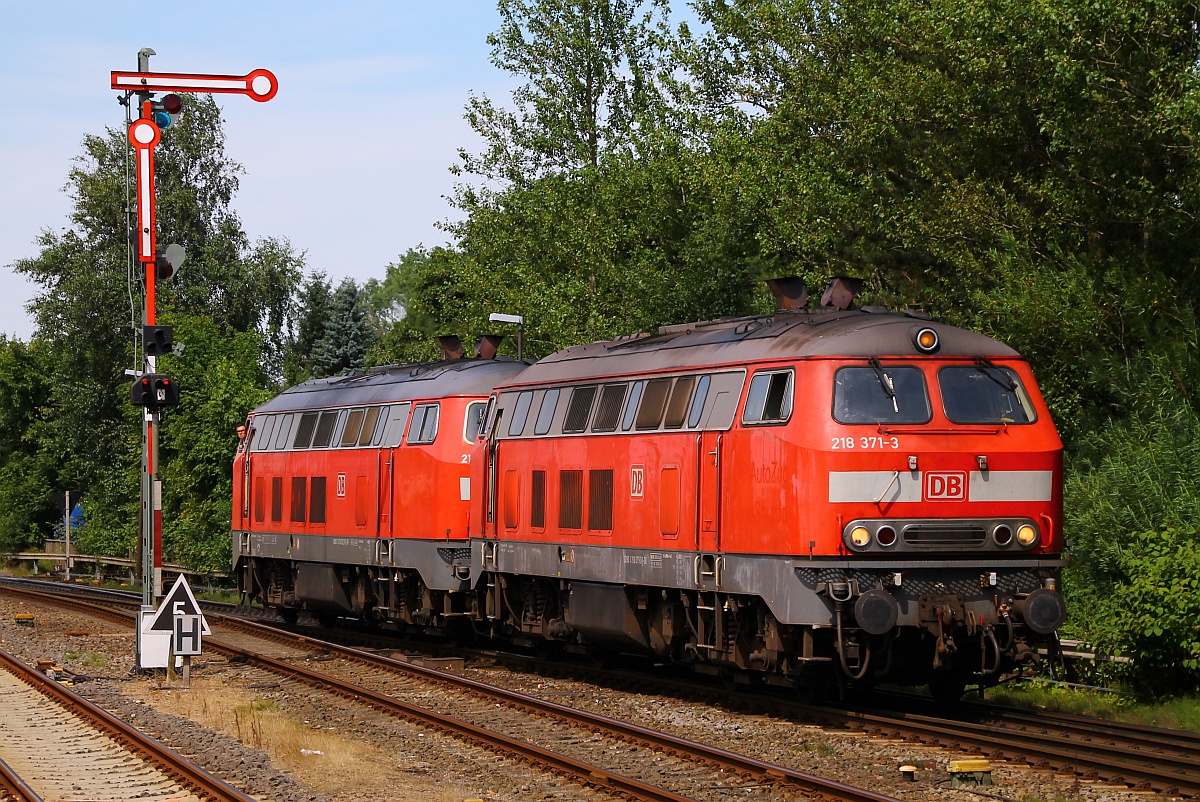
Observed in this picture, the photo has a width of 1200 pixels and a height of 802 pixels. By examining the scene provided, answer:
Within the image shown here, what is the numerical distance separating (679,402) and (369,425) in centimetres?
966

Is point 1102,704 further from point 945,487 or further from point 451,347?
point 451,347

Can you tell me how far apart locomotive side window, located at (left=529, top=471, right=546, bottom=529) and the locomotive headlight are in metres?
6.23

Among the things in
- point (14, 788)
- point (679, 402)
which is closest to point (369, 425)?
point (679, 402)

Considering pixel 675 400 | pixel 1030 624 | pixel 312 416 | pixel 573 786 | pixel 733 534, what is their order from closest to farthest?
pixel 573 786 → pixel 1030 624 → pixel 733 534 → pixel 675 400 → pixel 312 416

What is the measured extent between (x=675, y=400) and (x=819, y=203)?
13.4 m

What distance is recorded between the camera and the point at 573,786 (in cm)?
1261

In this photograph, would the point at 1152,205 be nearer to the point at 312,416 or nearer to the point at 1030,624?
the point at 1030,624

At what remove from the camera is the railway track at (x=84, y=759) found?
1234 centimetres

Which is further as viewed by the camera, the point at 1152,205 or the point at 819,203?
the point at 819,203

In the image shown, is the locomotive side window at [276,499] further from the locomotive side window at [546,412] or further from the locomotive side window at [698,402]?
the locomotive side window at [698,402]

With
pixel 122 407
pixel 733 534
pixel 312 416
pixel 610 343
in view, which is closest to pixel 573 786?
pixel 733 534

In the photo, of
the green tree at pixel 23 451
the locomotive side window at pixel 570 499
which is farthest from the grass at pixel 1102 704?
the green tree at pixel 23 451

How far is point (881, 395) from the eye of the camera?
51.2 feet

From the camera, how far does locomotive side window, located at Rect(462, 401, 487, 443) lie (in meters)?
24.0
